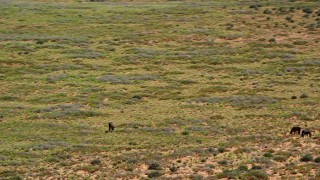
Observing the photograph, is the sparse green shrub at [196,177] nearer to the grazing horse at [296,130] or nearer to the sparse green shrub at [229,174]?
the sparse green shrub at [229,174]

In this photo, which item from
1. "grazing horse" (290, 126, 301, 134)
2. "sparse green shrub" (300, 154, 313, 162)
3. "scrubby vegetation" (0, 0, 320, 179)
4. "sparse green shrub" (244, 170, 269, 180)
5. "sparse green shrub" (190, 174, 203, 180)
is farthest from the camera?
"grazing horse" (290, 126, 301, 134)

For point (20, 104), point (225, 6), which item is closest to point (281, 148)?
point (20, 104)

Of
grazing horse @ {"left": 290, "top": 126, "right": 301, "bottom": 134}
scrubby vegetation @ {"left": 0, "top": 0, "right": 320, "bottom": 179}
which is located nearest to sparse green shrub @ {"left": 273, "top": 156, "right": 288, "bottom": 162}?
scrubby vegetation @ {"left": 0, "top": 0, "right": 320, "bottom": 179}

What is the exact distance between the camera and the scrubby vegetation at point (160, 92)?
3094 centimetres

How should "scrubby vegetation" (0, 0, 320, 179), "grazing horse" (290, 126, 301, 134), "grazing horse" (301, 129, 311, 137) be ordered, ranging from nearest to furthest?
"scrubby vegetation" (0, 0, 320, 179)
"grazing horse" (301, 129, 311, 137)
"grazing horse" (290, 126, 301, 134)

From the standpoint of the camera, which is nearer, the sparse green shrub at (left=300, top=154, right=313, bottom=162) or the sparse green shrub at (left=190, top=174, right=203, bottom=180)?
the sparse green shrub at (left=190, top=174, right=203, bottom=180)

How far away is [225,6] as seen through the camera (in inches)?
4326

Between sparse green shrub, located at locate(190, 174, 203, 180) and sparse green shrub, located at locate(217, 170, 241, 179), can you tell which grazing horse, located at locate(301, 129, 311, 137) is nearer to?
sparse green shrub, located at locate(217, 170, 241, 179)

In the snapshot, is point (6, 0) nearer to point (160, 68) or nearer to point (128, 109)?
point (160, 68)

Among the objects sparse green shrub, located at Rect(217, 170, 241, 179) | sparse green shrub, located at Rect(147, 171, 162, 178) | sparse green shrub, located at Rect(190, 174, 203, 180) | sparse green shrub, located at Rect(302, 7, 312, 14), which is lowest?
sparse green shrub, located at Rect(147, 171, 162, 178)

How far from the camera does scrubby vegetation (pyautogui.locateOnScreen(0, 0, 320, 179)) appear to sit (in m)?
30.9

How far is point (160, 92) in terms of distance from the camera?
51.3m

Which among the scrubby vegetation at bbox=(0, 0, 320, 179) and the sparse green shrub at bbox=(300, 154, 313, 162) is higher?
the sparse green shrub at bbox=(300, 154, 313, 162)

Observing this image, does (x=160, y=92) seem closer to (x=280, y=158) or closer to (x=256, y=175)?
(x=280, y=158)
